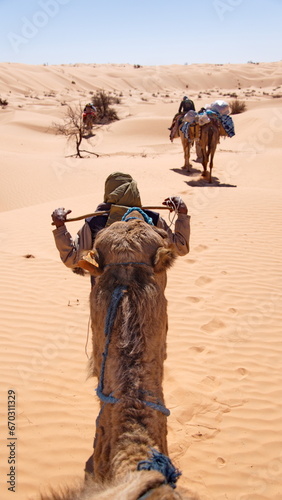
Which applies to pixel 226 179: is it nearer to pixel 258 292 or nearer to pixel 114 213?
pixel 258 292

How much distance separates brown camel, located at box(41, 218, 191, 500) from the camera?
1595mm

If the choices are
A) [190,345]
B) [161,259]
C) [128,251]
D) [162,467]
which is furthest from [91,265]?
[190,345]

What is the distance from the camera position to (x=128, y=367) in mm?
1979

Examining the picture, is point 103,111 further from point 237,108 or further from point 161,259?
point 161,259

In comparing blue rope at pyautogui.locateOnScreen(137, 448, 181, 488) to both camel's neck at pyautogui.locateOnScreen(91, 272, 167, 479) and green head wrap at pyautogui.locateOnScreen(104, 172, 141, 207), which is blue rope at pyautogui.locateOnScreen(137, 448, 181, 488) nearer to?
camel's neck at pyautogui.locateOnScreen(91, 272, 167, 479)

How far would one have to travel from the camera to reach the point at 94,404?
12.9 feet

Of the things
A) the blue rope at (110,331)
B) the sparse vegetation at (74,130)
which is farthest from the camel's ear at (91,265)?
the sparse vegetation at (74,130)

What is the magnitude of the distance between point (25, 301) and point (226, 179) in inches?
395

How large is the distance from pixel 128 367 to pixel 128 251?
681mm

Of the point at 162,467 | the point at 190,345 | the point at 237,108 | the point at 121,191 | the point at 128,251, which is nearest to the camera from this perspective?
the point at 162,467

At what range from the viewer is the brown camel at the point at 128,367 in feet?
5.23

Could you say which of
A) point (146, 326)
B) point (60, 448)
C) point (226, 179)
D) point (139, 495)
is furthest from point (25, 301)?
point (226, 179)

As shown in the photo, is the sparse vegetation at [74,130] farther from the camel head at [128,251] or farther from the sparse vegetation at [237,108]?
the camel head at [128,251]

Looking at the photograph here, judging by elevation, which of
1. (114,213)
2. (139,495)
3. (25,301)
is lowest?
(25,301)
